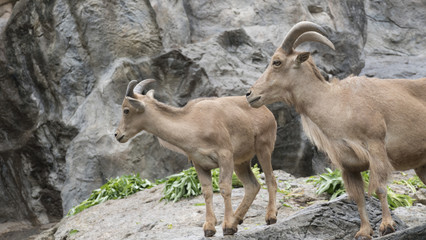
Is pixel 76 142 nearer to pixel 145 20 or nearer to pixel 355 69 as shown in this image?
pixel 145 20

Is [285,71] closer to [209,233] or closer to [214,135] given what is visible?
[214,135]

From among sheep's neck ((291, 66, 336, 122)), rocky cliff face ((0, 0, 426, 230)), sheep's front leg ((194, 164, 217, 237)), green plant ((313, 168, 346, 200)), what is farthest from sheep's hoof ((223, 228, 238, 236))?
rocky cliff face ((0, 0, 426, 230))

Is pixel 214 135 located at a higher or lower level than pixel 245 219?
higher

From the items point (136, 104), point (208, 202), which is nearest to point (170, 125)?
point (136, 104)

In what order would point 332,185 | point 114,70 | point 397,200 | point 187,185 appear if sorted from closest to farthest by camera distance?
point 397,200 < point 332,185 < point 187,185 < point 114,70

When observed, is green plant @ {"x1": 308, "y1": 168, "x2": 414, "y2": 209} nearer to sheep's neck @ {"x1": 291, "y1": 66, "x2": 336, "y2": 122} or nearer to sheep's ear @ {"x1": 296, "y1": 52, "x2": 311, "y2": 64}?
sheep's neck @ {"x1": 291, "y1": 66, "x2": 336, "y2": 122}

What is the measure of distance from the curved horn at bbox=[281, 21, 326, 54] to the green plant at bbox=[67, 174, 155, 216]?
7.56 metres

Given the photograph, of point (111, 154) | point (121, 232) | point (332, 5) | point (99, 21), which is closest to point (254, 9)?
point (332, 5)

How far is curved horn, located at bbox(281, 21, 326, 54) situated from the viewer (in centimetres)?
727

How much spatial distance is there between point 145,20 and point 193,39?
5.84 ft

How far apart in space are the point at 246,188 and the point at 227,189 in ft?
2.44

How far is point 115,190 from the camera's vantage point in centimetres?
1418

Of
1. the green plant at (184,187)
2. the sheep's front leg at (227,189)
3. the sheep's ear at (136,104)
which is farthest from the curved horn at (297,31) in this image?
the green plant at (184,187)

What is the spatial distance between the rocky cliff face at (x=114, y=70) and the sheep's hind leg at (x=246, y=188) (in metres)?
6.82
